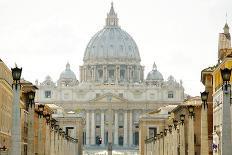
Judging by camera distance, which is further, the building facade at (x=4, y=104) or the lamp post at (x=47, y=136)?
the lamp post at (x=47, y=136)

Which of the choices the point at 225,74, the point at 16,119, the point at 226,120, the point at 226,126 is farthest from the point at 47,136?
the point at 226,126

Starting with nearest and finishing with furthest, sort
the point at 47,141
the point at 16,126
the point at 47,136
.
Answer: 1. the point at 16,126
2. the point at 47,136
3. the point at 47,141

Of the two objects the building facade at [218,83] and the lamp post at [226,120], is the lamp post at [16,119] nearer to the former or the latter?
the lamp post at [226,120]

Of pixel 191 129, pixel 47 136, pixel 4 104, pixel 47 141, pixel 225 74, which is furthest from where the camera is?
pixel 47 141

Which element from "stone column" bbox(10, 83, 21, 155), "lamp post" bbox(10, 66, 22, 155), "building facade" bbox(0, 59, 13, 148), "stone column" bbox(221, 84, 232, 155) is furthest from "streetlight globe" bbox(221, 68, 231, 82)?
"building facade" bbox(0, 59, 13, 148)

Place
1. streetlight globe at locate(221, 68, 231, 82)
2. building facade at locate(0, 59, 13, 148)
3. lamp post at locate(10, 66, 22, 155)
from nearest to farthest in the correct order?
streetlight globe at locate(221, 68, 231, 82) → lamp post at locate(10, 66, 22, 155) → building facade at locate(0, 59, 13, 148)

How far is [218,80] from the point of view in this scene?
68125 millimetres

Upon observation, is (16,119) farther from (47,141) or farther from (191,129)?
(47,141)

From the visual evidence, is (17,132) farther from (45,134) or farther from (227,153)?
(45,134)

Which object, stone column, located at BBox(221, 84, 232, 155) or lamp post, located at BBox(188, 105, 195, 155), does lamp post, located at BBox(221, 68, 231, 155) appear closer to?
stone column, located at BBox(221, 84, 232, 155)

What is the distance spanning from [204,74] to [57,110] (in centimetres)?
9311

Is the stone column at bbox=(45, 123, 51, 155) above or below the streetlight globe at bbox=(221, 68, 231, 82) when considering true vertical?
below

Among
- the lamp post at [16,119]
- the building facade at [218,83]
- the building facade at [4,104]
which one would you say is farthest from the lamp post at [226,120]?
the building facade at [4,104]

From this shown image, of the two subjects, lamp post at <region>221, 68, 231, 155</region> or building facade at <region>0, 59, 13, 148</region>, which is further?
building facade at <region>0, 59, 13, 148</region>
